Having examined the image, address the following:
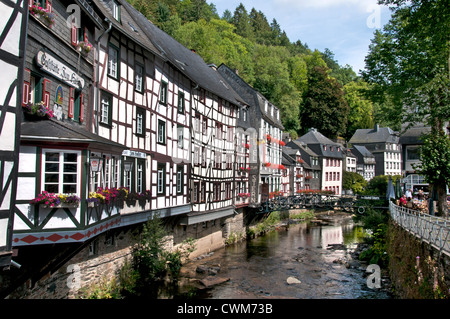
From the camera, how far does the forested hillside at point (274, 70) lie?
54.3 meters

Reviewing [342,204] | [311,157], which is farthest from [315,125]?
[342,204]

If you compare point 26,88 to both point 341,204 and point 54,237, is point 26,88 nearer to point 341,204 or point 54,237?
point 54,237

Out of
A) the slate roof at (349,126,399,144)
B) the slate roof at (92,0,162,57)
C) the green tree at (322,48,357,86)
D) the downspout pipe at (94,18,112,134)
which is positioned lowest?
the downspout pipe at (94,18,112,134)

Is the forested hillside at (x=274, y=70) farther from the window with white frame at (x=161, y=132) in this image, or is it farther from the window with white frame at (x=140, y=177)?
the window with white frame at (x=140, y=177)

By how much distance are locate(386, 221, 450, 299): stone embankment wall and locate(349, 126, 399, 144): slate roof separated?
210 ft

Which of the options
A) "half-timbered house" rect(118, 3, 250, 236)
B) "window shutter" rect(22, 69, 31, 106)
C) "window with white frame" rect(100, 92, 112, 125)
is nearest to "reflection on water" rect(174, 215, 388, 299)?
"half-timbered house" rect(118, 3, 250, 236)

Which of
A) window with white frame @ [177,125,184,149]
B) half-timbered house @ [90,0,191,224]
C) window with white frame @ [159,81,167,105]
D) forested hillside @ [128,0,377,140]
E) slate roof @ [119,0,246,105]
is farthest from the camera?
forested hillside @ [128,0,377,140]

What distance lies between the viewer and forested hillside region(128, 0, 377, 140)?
178 ft

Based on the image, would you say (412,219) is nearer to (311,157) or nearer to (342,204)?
(342,204)

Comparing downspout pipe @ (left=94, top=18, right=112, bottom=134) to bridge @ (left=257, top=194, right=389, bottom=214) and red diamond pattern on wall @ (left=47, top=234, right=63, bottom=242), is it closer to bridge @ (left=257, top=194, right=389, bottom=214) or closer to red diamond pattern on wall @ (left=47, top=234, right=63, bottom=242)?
red diamond pattern on wall @ (left=47, top=234, right=63, bottom=242)

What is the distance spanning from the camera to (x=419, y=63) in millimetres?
21594

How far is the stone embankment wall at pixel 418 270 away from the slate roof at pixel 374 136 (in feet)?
210

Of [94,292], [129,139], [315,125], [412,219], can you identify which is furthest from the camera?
[315,125]
